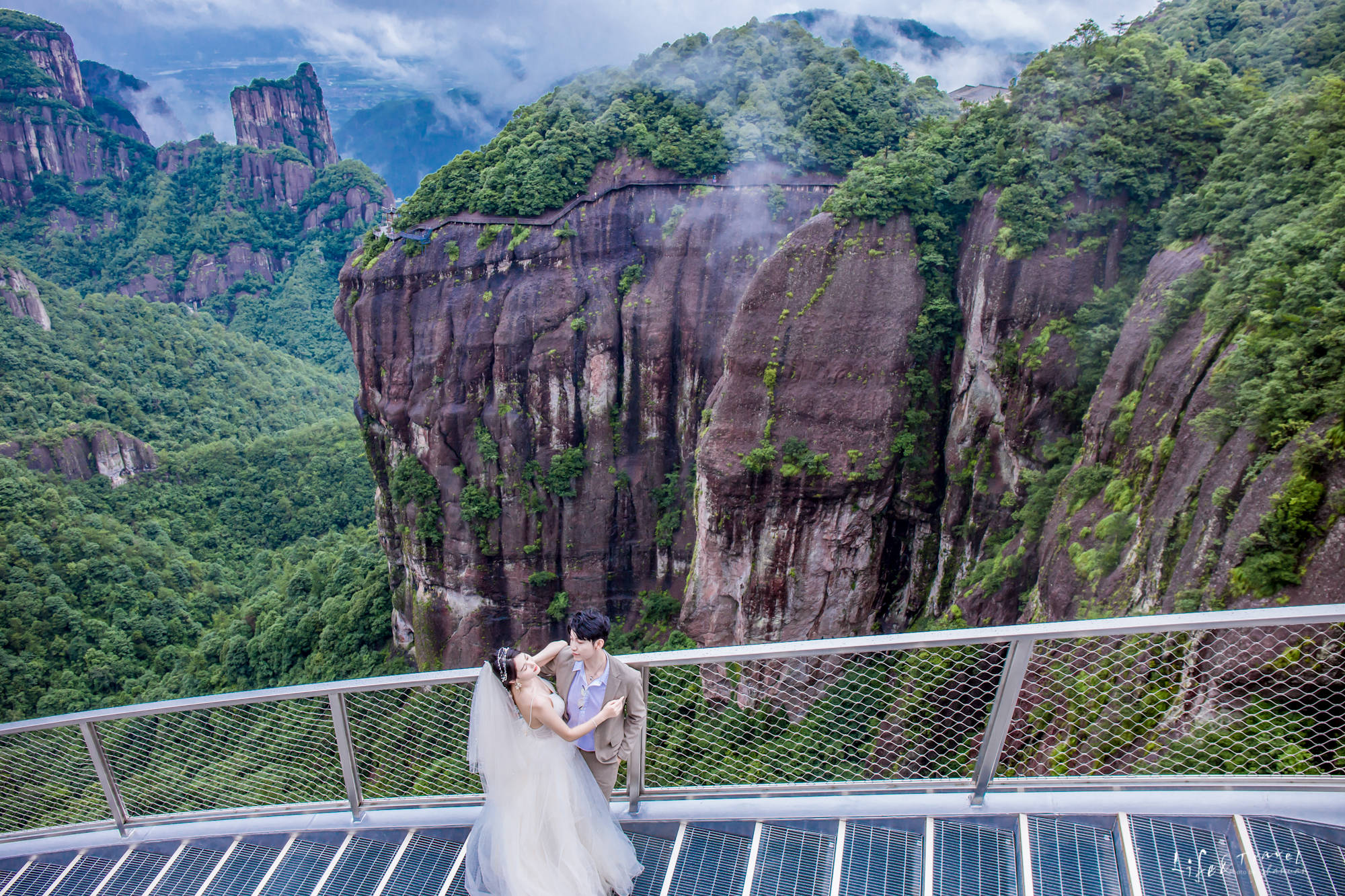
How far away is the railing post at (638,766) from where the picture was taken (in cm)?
462

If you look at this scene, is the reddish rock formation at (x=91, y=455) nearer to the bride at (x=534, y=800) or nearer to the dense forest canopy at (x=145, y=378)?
the dense forest canopy at (x=145, y=378)

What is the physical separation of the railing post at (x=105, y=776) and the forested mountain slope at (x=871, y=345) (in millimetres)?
9793

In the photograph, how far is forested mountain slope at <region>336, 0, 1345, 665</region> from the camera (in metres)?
10.2

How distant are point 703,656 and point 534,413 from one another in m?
21.4

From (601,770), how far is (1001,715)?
2.39m

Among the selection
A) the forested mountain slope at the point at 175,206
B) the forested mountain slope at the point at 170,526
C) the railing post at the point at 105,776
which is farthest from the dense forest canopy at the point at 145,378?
the railing post at the point at 105,776

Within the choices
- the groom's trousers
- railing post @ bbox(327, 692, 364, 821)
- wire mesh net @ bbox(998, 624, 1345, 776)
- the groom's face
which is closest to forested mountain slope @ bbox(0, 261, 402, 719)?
railing post @ bbox(327, 692, 364, 821)

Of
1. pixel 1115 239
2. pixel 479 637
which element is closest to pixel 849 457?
pixel 1115 239

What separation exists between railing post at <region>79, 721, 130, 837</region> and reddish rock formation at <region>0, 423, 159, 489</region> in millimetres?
47117

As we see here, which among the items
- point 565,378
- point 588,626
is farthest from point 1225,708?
point 565,378

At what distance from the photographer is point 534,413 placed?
25.0 metres

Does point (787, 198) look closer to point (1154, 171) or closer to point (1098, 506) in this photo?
point (1154, 171)

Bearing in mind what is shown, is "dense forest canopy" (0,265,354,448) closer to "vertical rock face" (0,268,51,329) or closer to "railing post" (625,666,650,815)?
"vertical rock face" (0,268,51,329)

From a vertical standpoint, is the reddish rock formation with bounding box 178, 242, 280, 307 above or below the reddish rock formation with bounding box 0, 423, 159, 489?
above
